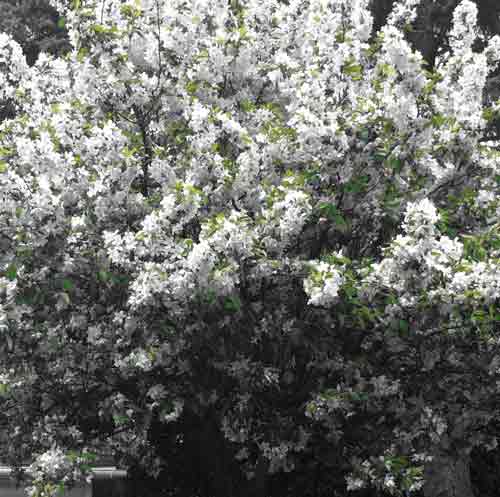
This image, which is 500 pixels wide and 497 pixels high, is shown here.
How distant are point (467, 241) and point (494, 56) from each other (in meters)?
2.82

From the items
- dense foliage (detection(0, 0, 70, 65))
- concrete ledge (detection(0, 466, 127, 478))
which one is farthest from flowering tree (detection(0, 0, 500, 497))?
dense foliage (detection(0, 0, 70, 65))

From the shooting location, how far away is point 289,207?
612 cm

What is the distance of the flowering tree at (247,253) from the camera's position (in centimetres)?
609

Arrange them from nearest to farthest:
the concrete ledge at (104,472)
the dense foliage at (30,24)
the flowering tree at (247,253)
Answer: the flowering tree at (247,253)
the concrete ledge at (104,472)
the dense foliage at (30,24)

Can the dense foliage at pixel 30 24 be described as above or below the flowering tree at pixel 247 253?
above

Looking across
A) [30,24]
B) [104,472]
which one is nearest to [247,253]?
[104,472]

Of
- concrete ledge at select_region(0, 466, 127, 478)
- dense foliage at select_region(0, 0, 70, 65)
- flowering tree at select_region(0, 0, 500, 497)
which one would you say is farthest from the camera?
dense foliage at select_region(0, 0, 70, 65)

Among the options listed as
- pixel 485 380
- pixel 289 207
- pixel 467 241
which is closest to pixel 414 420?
pixel 485 380

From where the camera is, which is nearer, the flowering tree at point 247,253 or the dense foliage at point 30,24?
the flowering tree at point 247,253

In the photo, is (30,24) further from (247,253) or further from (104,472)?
(247,253)

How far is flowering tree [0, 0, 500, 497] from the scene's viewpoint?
20.0 ft

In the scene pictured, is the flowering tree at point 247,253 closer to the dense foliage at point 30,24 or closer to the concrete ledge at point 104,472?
the concrete ledge at point 104,472

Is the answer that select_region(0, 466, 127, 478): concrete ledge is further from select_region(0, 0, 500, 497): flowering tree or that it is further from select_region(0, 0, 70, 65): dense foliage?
select_region(0, 0, 70, 65): dense foliage

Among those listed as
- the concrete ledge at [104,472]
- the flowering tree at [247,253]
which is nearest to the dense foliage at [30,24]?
the concrete ledge at [104,472]
